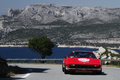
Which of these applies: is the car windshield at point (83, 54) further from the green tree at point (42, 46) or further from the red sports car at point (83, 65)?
the green tree at point (42, 46)

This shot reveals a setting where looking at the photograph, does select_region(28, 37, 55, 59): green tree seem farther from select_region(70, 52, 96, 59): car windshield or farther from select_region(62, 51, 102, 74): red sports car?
select_region(62, 51, 102, 74): red sports car

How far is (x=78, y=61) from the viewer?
53.9 feet

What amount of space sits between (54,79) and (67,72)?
297cm

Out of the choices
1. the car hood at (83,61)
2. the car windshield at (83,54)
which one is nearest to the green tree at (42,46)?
the car windshield at (83,54)

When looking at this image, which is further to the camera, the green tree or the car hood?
the green tree

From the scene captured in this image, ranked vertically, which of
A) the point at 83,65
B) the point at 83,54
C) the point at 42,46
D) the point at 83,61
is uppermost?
the point at 83,54

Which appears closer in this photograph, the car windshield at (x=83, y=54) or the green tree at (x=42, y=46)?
the car windshield at (x=83, y=54)

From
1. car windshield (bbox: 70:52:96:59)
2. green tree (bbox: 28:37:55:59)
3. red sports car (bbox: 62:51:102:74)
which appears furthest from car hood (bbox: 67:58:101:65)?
green tree (bbox: 28:37:55:59)

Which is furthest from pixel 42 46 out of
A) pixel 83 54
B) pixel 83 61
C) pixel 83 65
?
pixel 83 65

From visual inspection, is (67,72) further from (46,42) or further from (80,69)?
(46,42)

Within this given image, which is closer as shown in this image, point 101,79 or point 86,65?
point 101,79

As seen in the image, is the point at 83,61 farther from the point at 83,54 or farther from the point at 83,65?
the point at 83,54

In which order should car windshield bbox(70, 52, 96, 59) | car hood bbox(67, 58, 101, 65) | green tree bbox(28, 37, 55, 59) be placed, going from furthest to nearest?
1. green tree bbox(28, 37, 55, 59)
2. car windshield bbox(70, 52, 96, 59)
3. car hood bbox(67, 58, 101, 65)

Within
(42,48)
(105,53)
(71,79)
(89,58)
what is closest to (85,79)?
(71,79)
